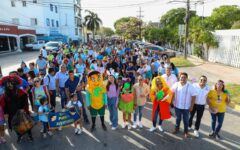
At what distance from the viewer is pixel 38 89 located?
5.24 meters

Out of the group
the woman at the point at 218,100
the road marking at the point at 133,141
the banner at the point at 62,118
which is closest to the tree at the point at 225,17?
the woman at the point at 218,100

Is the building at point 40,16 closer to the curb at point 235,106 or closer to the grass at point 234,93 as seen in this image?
the grass at point 234,93

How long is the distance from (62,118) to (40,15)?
3986 centimetres

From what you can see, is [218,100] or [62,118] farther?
[62,118]

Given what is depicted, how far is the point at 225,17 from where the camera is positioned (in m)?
33.1

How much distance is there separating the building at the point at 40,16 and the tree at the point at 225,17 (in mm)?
27880

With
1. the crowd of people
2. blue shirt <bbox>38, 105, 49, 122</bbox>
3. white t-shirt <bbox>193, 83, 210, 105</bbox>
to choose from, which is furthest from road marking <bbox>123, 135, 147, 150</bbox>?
blue shirt <bbox>38, 105, 49, 122</bbox>

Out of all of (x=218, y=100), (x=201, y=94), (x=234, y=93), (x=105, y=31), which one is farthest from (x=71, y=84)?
(x=105, y=31)

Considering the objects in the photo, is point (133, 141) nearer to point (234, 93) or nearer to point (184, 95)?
point (184, 95)

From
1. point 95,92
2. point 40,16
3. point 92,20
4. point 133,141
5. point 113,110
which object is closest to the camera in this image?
point 133,141

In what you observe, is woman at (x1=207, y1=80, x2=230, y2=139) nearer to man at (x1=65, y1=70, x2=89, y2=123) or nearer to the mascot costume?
the mascot costume

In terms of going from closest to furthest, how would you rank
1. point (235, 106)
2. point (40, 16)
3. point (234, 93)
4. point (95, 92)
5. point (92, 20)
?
1. point (95, 92)
2. point (235, 106)
3. point (234, 93)
4. point (40, 16)
5. point (92, 20)

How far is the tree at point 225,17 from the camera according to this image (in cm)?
3148

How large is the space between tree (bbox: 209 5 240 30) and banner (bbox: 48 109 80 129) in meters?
30.7
